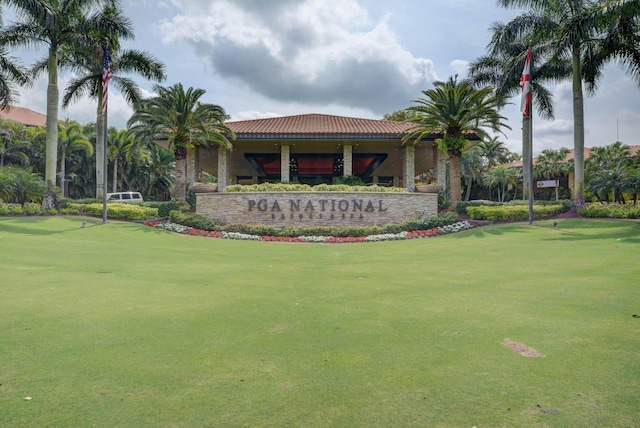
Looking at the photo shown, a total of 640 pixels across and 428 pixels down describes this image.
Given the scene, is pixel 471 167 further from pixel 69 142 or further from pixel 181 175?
pixel 69 142

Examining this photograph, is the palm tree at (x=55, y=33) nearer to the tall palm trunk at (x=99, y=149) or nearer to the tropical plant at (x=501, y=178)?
the tall palm trunk at (x=99, y=149)

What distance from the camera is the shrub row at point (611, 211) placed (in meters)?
22.3

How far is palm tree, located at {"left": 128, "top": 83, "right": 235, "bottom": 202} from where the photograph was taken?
86.5 ft

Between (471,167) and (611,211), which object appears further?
(471,167)

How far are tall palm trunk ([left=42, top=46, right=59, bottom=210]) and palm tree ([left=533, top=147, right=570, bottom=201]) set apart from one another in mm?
47382

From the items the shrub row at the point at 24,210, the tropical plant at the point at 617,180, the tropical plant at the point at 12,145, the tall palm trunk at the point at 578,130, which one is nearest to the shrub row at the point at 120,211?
the shrub row at the point at 24,210

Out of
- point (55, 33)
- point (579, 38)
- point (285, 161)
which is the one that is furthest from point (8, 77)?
point (579, 38)

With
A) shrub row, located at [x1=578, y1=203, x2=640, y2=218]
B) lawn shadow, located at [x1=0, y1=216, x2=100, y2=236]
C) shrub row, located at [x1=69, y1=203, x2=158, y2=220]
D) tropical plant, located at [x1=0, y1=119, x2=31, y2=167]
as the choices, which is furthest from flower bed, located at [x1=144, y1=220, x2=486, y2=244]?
tropical plant, located at [x1=0, y1=119, x2=31, y2=167]

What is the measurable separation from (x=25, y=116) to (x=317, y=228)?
4831 cm

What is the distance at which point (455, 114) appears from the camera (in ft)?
83.7

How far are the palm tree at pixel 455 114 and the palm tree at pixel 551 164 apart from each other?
29.5m

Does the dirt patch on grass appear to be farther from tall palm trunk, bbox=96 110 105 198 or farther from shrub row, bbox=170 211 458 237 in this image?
tall palm trunk, bbox=96 110 105 198

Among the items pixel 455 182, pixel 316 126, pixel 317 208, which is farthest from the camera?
pixel 316 126

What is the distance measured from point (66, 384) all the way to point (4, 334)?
208 centimetres
